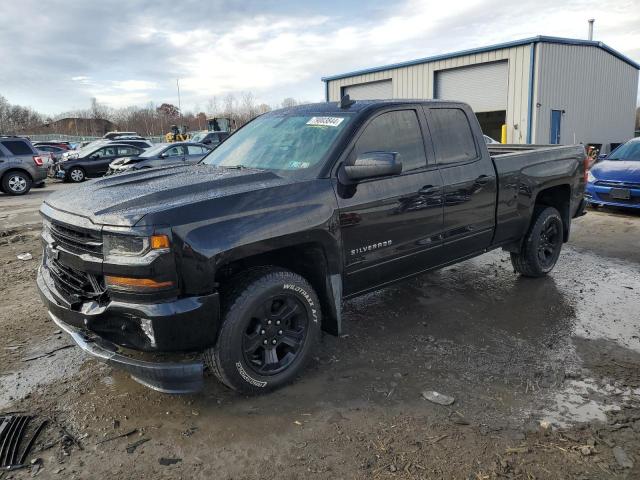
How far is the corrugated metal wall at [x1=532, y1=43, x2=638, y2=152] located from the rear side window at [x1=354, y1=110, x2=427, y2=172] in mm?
16932

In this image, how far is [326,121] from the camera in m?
3.89

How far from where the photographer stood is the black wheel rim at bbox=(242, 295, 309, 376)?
3189 millimetres

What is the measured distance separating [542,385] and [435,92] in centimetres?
2040

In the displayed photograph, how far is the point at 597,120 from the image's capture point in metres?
23.2

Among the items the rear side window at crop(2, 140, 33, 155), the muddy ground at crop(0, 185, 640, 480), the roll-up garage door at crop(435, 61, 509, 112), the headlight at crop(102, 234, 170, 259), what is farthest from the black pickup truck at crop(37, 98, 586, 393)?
the roll-up garage door at crop(435, 61, 509, 112)

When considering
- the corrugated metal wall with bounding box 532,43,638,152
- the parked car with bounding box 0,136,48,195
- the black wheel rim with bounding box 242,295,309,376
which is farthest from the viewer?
the corrugated metal wall with bounding box 532,43,638,152

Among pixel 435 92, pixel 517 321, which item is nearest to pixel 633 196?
pixel 517 321

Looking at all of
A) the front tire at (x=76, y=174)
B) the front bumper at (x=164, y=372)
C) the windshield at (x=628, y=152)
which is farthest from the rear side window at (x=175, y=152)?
the front bumper at (x=164, y=372)

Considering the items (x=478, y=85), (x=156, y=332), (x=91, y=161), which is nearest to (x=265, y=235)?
(x=156, y=332)

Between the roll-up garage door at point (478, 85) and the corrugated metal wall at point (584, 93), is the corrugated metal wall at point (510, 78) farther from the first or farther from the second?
the corrugated metal wall at point (584, 93)

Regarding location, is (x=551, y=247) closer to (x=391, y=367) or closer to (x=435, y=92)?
(x=391, y=367)

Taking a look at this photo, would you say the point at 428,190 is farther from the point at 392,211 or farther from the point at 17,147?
the point at 17,147

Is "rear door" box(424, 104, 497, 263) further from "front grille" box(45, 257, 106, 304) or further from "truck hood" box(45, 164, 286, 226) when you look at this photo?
"front grille" box(45, 257, 106, 304)

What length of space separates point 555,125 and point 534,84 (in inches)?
97.5
